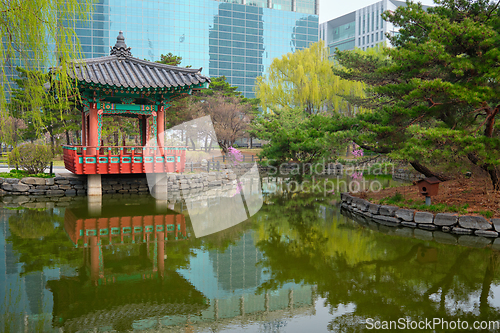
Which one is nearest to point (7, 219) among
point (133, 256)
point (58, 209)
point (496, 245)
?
point (58, 209)

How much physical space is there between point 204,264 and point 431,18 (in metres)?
7.82

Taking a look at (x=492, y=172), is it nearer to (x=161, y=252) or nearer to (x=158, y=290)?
(x=161, y=252)

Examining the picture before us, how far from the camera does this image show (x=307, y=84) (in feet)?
92.3

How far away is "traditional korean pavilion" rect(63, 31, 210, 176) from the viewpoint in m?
12.0

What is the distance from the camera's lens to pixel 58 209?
11078mm

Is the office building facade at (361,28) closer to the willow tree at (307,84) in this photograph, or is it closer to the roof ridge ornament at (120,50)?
the willow tree at (307,84)

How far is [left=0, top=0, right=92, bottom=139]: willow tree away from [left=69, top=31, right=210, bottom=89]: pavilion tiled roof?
7044 millimetres

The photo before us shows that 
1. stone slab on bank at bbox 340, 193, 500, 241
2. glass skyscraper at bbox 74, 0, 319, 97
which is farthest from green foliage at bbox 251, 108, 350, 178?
glass skyscraper at bbox 74, 0, 319, 97

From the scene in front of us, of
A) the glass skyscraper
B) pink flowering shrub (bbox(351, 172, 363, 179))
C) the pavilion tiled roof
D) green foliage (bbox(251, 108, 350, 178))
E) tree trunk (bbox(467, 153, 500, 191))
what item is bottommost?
pink flowering shrub (bbox(351, 172, 363, 179))

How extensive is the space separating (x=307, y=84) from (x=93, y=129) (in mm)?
19472

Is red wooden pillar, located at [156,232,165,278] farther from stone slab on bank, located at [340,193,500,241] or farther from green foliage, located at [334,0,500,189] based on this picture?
green foliage, located at [334,0,500,189]

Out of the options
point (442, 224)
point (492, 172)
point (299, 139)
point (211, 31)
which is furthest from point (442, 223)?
point (211, 31)

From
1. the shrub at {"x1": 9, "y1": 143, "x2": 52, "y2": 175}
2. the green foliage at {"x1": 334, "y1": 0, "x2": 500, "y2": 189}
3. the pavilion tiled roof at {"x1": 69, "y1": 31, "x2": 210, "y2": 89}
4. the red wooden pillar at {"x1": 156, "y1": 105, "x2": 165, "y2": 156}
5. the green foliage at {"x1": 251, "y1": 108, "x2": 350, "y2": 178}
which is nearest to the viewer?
the green foliage at {"x1": 334, "y1": 0, "x2": 500, "y2": 189}

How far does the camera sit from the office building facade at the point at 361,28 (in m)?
58.5
